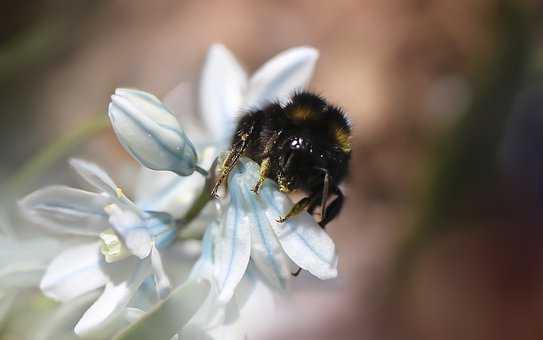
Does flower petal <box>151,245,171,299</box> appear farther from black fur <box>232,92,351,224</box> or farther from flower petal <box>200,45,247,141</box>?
flower petal <box>200,45,247,141</box>

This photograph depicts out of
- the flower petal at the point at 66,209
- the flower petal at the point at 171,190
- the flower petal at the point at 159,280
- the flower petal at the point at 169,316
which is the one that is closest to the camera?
the flower petal at the point at 169,316

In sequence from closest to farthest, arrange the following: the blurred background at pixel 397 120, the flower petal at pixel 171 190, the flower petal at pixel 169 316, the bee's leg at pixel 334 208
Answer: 1. the flower petal at pixel 169 316
2. the bee's leg at pixel 334 208
3. the flower petal at pixel 171 190
4. the blurred background at pixel 397 120

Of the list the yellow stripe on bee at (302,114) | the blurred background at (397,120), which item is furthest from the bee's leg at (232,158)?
the blurred background at (397,120)

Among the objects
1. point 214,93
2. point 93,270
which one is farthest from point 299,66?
point 93,270

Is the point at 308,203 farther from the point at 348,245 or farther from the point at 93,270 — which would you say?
the point at 348,245

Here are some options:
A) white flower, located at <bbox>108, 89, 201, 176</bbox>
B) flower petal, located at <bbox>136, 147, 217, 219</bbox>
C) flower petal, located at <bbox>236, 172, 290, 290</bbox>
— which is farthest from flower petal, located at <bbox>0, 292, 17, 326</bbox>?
flower petal, located at <bbox>236, 172, 290, 290</bbox>

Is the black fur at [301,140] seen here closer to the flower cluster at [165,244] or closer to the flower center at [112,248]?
the flower cluster at [165,244]
